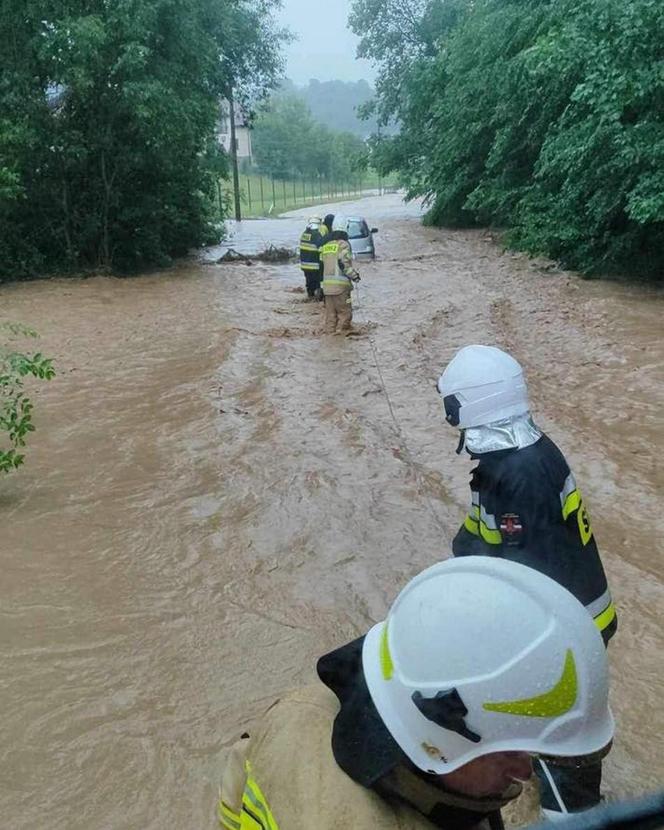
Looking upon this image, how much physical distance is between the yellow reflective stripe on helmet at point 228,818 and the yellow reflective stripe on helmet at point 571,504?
1583 millimetres

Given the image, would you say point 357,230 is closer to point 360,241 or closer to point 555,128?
point 360,241

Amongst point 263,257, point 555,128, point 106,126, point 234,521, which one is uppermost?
point 555,128

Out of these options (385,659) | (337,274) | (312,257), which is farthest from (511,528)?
(312,257)

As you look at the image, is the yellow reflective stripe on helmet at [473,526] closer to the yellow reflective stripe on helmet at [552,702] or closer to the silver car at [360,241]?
the yellow reflective stripe on helmet at [552,702]

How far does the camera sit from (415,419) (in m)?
8.62

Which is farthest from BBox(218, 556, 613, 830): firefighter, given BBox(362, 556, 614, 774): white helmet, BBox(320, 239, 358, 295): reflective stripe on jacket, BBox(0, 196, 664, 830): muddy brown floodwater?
BBox(320, 239, 358, 295): reflective stripe on jacket

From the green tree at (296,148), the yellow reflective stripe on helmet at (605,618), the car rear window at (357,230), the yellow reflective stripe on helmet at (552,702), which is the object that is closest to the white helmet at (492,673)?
the yellow reflective stripe on helmet at (552,702)

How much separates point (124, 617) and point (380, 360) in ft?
22.5

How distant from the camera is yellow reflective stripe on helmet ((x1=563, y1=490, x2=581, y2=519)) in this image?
2729 millimetres

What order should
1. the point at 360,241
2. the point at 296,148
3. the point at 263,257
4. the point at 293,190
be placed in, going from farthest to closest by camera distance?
the point at 296,148, the point at 293,190, the point at 263,257, the point at 360,241

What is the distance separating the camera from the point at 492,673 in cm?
127

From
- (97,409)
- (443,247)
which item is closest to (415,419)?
(97,409)

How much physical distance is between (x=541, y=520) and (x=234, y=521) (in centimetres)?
381

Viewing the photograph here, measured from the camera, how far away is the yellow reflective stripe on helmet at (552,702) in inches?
50.5
